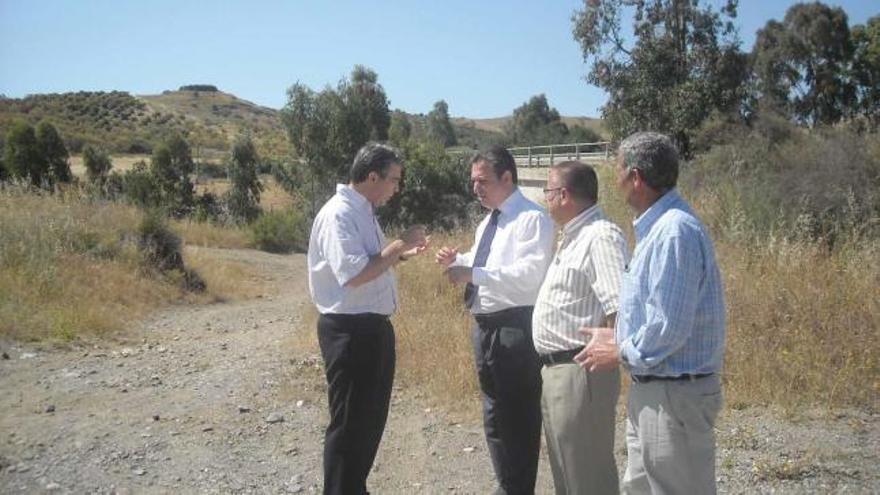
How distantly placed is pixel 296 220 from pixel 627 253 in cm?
1736

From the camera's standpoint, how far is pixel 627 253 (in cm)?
264

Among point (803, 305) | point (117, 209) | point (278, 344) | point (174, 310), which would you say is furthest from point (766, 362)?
point (117, 209)

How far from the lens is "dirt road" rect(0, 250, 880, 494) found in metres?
3.75

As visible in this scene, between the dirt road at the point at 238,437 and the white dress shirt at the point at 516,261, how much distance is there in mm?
1231

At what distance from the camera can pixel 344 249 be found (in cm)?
312

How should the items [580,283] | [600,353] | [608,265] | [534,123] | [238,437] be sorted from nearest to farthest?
1. [600,353]
2. [608,265]
3. [580,283]
4. [238,437]
5. [534,123]

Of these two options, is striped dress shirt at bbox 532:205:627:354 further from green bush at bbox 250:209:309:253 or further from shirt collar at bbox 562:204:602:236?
green bush at bbox 250:209:309:253

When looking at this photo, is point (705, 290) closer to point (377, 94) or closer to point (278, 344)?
point (278, 344)

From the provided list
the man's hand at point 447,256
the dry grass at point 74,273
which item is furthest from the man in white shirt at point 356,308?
the dry grass at point 74,273

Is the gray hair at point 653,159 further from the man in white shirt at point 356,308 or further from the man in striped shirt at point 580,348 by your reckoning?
the man in white shirt at point 356,308

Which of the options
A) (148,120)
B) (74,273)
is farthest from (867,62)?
(148,120)

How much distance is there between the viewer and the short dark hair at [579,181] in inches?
111

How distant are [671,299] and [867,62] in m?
31.9

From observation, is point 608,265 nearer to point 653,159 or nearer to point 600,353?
point 600,353
